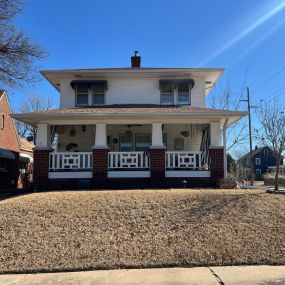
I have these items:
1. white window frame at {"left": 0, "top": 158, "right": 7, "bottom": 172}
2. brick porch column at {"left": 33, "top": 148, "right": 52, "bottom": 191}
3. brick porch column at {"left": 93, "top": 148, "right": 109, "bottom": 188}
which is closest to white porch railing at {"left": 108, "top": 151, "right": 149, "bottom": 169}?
brick porch column at {"left": 93, "top": 148, "right": 109, "bottom": 188}

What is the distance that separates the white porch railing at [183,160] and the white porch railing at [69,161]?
3148 millimetres

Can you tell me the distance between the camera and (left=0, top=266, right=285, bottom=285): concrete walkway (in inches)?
277

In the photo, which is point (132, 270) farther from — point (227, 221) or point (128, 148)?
point (128, 148)

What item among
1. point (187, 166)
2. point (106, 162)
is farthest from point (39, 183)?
point (187, 166)

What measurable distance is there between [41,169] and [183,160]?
18.5 feet

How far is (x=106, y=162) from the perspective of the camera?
16.1m

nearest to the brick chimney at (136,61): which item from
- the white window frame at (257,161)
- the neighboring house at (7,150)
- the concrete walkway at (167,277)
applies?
the neighboring house at (7,150)

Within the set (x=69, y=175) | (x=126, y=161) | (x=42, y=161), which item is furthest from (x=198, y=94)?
(x=42, y=161)

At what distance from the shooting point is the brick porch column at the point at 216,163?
629 inches

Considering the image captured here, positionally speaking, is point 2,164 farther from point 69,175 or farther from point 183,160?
point 183,160

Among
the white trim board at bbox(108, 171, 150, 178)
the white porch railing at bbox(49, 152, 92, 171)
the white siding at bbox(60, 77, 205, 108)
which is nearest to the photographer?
the white trim board at bbox(108, 171, 150, 178)

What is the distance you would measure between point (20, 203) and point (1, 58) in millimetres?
7238

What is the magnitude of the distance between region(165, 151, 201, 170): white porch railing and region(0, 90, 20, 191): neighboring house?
44.3 ft

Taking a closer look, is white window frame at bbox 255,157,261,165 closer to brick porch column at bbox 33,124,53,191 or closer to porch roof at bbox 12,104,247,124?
porch roof at bbox 12,104,247,124
